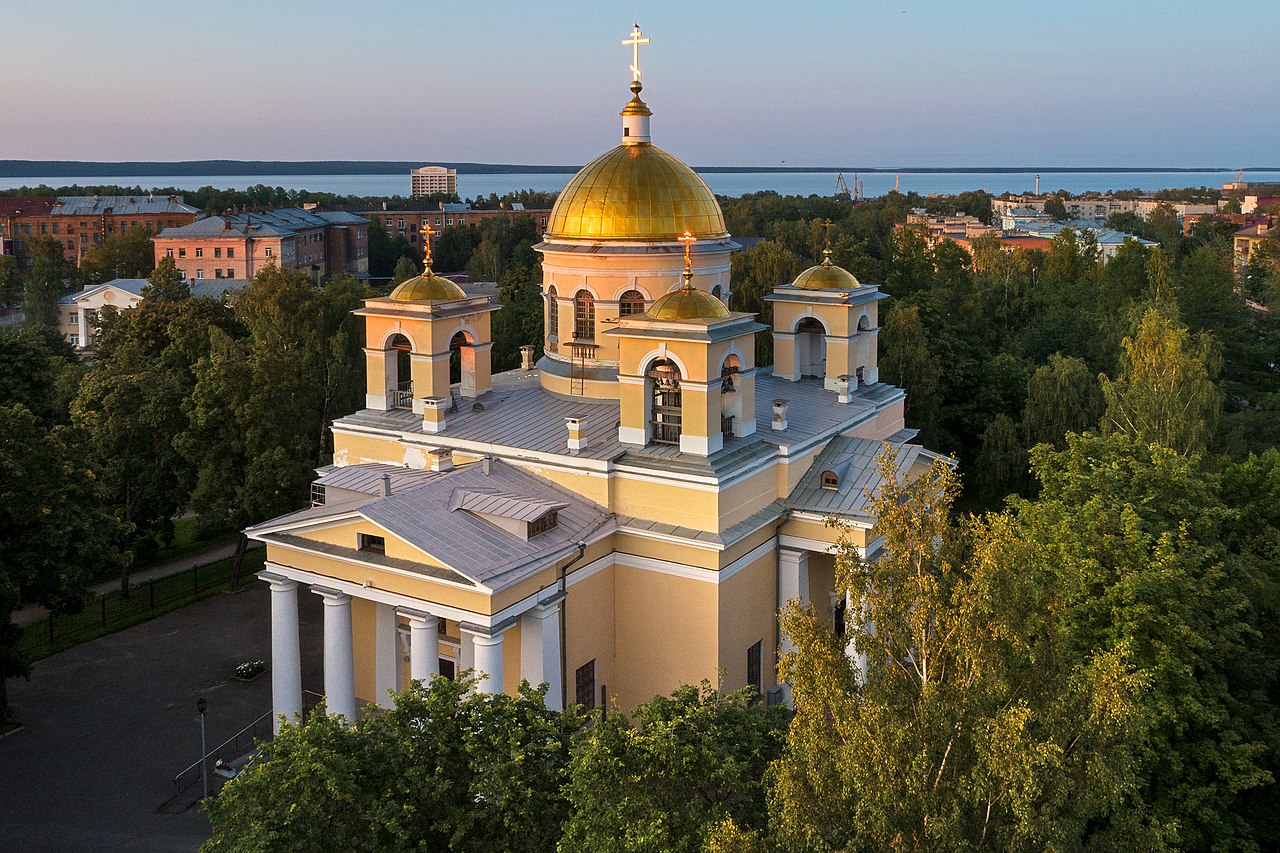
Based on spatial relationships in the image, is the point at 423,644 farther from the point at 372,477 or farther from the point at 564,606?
the point at 372,477

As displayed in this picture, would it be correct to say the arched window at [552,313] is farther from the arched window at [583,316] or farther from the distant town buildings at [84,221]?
the distant town buildings at [84,221]

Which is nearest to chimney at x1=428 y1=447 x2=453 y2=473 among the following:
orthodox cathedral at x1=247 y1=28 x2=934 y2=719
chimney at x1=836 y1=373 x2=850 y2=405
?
orthodox cathedral at x1=247 y1=28 x2=934 y2=719

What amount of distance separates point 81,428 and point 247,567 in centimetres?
554

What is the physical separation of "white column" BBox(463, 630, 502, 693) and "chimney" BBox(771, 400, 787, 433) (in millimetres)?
6827

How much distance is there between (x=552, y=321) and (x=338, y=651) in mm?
8685

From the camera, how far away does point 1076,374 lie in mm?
33562

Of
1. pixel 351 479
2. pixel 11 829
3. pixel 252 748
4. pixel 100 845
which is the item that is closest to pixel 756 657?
pixel 351 479

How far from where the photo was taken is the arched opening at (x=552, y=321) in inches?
891

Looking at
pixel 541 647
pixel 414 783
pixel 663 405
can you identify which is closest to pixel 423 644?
pixel 541 647

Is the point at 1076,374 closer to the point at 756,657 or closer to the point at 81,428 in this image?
the point at 756,657

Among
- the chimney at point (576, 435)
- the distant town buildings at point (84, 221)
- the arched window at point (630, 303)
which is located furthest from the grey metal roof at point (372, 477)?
the distant town buildings at point (84, 221)

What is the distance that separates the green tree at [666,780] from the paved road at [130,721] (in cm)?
881

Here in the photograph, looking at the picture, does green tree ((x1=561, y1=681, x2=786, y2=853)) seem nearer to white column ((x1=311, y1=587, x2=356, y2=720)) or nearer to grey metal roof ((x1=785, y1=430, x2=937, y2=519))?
white column ((x1=311, y1=587, x2=356, y2=720))

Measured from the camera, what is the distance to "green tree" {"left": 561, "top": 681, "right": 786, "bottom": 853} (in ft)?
34.4
